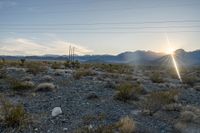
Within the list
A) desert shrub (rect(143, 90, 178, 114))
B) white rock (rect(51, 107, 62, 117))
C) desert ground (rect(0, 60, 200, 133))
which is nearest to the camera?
desert ground (rect(0, 60, 200, 133))

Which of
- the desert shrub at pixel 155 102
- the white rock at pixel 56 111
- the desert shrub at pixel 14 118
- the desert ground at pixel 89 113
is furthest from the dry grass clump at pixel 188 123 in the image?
the desert shrub at pixel 14 118

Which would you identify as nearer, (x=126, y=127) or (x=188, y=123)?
(x=126, y=127)

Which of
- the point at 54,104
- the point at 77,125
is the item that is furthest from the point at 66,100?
the point at 77,125

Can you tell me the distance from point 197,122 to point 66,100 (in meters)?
6.14

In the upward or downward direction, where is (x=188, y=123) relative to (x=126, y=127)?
downward

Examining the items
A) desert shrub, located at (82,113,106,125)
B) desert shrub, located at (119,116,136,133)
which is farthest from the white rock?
desert shrub, located at (119,116,136,133)

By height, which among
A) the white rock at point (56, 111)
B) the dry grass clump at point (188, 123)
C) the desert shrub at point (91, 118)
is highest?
the white rock at point (56, 111)

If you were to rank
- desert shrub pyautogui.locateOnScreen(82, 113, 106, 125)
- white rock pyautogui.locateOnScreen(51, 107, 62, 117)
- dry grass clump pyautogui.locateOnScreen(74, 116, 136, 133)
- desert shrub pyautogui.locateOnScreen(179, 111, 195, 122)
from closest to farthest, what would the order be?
dry grass clump pyautogui.locateOnScreen(74, 116, 136, 133)
desert shrub pyautogui.locateOnScreen(82, 113, 106, 125)
white rock pyautogui.locateOnScreen(51, 107, 62, 117)
desert shrub pyautogui.locateOnScreen(179, 111, 195, 122)

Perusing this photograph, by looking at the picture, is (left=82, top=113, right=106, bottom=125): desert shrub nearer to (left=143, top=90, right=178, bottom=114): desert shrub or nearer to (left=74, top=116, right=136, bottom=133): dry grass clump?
(left=74, top=116, right=136, bottom=133): dry grass clump

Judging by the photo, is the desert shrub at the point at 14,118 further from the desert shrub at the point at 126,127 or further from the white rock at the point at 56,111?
the desert shrub at the point at 126,127

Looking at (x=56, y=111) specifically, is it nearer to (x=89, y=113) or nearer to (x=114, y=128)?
(x=89, y=113)

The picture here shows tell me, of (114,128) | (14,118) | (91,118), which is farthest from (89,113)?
(14,118)

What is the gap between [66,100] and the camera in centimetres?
1427

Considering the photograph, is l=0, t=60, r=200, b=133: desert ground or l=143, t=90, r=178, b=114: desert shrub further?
l=143, t=90, r=178, b=114: desert shrub
